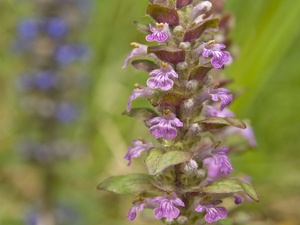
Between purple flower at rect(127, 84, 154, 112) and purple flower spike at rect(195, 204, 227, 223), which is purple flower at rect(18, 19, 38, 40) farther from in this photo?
purple flower spike at rect(195, 204, 227, 223)

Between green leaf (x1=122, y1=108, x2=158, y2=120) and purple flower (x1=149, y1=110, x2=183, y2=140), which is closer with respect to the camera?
purple flower (x1=149, y1=110, x2=183, y2=140)

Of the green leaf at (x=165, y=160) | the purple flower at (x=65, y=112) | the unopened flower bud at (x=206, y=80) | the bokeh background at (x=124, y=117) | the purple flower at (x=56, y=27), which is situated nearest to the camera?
the green leaf at (x=165, y=160)

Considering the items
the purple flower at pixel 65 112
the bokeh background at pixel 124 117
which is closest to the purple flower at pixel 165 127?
the bokeh background at pixel 124 117

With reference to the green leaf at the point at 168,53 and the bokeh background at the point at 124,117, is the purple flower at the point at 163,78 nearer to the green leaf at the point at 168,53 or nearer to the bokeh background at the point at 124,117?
the green leaf at the point at 168,53

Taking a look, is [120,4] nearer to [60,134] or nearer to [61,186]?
[60,134]

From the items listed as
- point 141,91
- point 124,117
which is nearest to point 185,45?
point 141,91

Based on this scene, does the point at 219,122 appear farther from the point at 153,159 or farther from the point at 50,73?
the point at 50,73

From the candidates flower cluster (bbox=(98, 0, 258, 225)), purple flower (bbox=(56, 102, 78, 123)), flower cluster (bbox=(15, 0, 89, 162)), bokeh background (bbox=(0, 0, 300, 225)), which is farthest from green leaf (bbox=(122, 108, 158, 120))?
purple flower (bbox=(56, 102, 78, 123))
